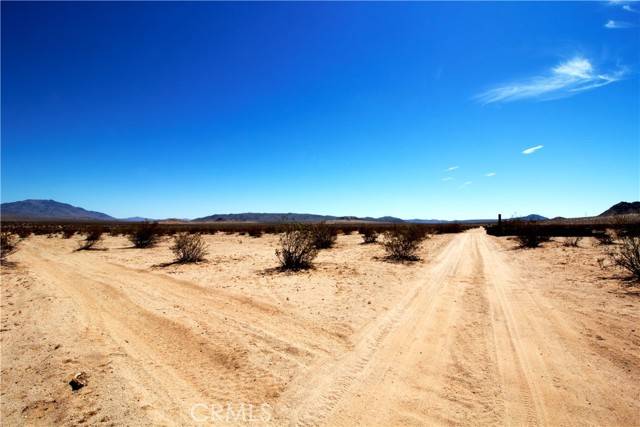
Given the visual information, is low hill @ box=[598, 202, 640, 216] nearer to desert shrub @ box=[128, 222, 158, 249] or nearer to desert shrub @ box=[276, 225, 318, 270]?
desert shrub @ box=[276, 225, 318, 270]

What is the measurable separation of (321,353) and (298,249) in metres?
8.55

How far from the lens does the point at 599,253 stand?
15711 mm

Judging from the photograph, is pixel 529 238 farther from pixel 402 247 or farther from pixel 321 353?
pixel 321 353

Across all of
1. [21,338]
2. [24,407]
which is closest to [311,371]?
[24,407]

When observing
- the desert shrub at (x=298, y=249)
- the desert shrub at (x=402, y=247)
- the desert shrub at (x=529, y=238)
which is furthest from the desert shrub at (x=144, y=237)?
the desert shrub at (x=529, y=238)

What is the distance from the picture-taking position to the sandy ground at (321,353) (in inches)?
139

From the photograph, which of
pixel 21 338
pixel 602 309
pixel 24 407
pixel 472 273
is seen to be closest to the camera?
pixel 24 407

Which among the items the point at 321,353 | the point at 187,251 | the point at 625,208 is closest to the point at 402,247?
the point at 187,251

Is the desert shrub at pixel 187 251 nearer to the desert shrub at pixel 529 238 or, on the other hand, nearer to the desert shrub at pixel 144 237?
the desert shrub at pixel 144 237

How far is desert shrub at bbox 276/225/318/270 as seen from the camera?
1313 centimetres

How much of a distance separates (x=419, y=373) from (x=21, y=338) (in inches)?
265

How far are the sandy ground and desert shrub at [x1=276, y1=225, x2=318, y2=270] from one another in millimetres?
3271

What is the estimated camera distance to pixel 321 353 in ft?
16.4

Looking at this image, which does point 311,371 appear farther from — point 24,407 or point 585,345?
point 585,345
